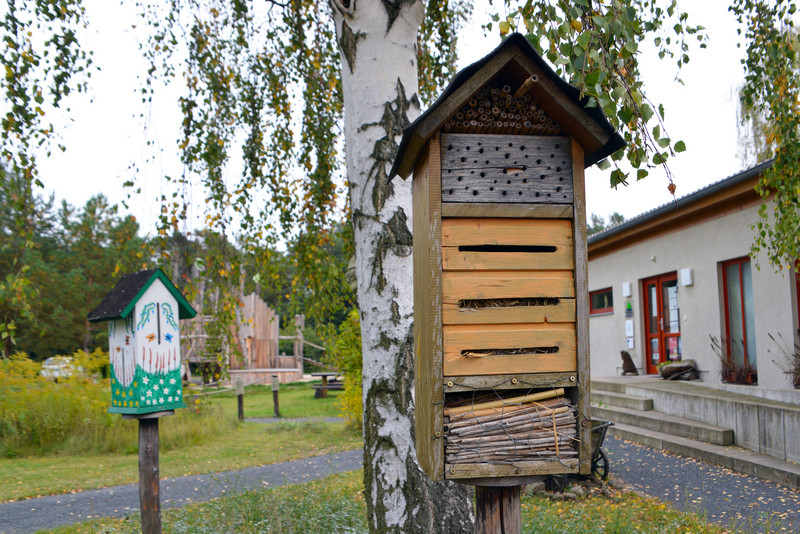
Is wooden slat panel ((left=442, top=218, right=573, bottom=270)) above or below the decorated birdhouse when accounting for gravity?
above

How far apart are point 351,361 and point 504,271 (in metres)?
9.28

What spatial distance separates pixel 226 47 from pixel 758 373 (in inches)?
347

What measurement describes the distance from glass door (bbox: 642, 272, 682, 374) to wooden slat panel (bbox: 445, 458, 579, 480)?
11.2 metres

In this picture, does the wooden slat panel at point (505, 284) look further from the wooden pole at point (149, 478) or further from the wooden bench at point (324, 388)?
the wooden bench at point (324, 388)

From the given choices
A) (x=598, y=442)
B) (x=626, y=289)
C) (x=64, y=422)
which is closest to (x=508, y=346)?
(x=598, y=442)

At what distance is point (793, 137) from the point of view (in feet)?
16.5

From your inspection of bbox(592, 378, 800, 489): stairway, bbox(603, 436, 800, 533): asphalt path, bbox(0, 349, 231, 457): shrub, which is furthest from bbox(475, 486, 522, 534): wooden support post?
bbox(0, 349, 231, 457): shrub

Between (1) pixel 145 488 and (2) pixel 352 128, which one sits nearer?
(2) pixel 352 128

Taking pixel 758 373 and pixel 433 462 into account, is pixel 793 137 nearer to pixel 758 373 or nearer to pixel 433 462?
pixel 433 462

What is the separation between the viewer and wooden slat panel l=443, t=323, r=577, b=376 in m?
2.11

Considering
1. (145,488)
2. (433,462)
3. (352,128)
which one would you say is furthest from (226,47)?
(433,462)

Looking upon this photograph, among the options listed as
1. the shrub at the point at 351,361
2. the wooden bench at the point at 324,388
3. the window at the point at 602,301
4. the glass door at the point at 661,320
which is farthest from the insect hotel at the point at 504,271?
the wooden bench at the point at 324,388

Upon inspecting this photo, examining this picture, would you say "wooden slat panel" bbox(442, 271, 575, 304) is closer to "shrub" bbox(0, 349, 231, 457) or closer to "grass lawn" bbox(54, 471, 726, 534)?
"grass lawn" bbox(54, 471, 726, 534)

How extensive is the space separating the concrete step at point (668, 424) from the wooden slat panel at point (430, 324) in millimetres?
7492
